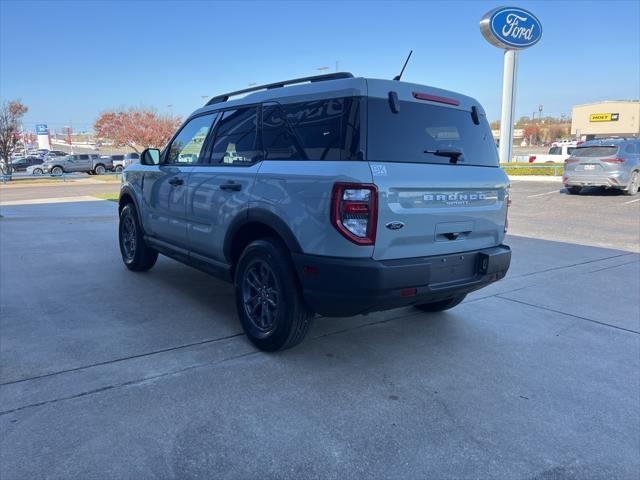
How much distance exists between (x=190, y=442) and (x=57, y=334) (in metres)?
2.20

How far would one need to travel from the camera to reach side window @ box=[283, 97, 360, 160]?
3.24 meters

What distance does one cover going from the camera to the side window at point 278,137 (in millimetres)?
3631

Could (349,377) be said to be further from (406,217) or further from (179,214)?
(179,214)

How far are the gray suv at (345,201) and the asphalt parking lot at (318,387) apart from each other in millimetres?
562

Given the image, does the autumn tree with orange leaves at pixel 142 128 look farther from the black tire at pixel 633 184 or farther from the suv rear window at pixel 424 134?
the suv rear window at pixel 424 134

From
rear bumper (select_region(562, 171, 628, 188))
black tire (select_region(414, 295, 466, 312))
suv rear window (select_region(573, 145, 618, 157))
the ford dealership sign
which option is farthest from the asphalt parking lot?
the ford dealership sign

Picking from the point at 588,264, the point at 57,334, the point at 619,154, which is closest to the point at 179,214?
the point at 57,334

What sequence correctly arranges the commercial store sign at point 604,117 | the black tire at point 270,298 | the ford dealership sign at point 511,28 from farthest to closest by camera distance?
the commercial store sign at point 604,117 → the ford dealership sign at point 511,28 → the black tire at point 270,298

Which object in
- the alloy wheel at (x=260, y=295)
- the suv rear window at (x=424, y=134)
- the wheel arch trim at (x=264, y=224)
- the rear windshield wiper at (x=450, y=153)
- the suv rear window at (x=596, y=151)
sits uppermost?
the suv rear window at (x=596, y=151)

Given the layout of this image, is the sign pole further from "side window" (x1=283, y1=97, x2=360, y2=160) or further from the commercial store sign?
the commercial store sign

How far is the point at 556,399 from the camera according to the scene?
128 inches

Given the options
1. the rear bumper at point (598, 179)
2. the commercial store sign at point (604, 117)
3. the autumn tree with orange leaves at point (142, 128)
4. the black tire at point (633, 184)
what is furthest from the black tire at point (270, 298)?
the commercial store sign at point (604, 117)

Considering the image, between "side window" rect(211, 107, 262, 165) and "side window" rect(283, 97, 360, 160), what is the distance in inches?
21.1

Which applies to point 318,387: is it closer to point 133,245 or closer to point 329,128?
point 329,128
